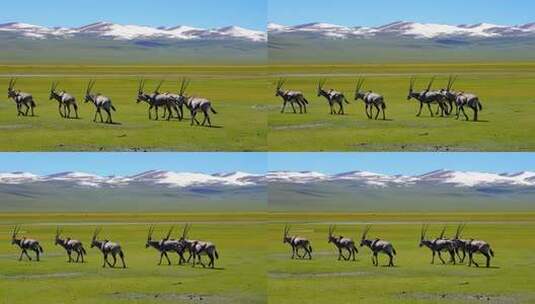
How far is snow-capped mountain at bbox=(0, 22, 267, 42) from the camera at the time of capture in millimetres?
12844

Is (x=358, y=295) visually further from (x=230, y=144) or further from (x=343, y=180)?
(x=230, y=144)

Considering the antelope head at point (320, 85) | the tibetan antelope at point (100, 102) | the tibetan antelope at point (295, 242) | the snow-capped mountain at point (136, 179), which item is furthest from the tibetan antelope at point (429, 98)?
the tibetan antelope at point (100, 102)

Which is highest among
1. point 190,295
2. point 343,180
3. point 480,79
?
point 480,79

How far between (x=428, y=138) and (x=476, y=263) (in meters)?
1.63

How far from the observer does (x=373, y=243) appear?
12930 mm

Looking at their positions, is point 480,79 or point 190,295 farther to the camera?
point 480,79

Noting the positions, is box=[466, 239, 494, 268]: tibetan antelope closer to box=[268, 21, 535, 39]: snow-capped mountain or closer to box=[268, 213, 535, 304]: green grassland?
box=[268, 213, 535, 304]: green grassland

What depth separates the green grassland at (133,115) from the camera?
12617mm

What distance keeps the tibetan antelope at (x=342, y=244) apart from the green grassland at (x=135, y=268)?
2.83 ft

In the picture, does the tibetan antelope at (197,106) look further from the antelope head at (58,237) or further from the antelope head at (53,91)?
the antelope head at (58,237)

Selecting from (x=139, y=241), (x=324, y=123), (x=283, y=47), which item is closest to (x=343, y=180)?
(x=324, y=123)

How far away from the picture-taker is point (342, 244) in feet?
42.4

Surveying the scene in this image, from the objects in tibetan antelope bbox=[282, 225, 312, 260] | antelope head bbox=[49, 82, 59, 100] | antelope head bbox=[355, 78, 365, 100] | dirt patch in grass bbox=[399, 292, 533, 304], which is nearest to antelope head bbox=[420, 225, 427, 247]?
dirt patch in grass bbox=[399, 292, 533, 304]

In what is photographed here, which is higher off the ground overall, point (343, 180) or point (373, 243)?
point (343, 180)
